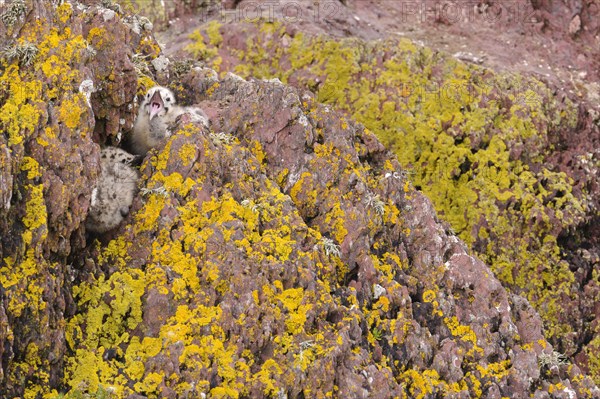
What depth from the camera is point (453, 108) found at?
1650 centimetres

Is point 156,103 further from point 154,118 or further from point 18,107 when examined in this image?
point 18,107

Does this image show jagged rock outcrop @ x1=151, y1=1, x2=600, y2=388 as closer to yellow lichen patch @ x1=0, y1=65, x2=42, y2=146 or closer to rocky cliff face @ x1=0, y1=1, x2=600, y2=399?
rocky cliff face @ x1=0, y1=1, x2=600, y2=399

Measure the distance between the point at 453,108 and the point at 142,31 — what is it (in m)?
7.29

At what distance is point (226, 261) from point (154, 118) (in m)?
2.65

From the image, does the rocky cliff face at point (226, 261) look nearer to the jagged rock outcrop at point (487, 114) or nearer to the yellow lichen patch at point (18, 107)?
the yellow lichen patch at point (18, 107)

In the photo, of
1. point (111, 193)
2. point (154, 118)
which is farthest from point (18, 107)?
point (154, 118)

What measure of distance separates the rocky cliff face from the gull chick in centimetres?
23

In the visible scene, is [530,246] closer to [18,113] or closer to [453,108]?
[453,108]

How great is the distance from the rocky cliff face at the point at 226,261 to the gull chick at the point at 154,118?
0.23m

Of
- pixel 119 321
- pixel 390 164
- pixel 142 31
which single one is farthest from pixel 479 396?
pixel 142 31

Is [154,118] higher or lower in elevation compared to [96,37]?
lower

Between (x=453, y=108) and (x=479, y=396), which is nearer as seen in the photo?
(x=479, y=396)

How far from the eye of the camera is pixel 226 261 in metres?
8.77

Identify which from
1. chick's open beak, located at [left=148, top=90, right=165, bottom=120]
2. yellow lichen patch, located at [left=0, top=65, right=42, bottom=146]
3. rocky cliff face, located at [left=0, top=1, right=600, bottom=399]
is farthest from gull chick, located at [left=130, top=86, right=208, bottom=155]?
yellow lichen patch, located at [left=0, top=65, right=42, bottom=146]
